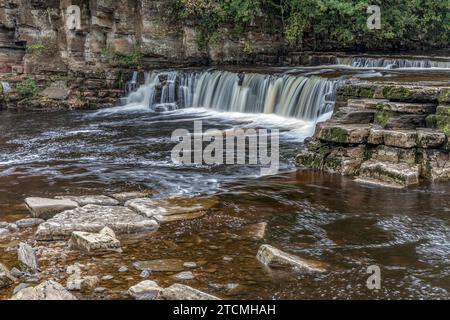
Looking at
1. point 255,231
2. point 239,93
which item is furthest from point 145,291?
point 239,93

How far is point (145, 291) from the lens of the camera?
16.1 ft

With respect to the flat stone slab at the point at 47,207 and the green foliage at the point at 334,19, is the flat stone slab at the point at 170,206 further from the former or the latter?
the green foliage at the point at 334,19

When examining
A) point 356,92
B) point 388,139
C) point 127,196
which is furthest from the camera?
point 356,92

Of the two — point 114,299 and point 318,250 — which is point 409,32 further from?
point 114,299

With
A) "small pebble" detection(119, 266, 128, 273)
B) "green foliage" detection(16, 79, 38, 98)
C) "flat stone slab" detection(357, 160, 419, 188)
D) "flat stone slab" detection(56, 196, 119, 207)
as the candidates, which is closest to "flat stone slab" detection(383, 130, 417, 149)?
"flat stone slab" detection(357, 160, 419, 188)

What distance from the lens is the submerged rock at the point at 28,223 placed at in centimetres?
685

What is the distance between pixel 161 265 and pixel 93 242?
888 millimetres

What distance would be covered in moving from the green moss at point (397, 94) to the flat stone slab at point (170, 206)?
4.65 meters

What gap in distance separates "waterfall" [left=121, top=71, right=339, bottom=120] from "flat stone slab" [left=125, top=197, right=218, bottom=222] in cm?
692

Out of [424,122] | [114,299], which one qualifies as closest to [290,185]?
[424,122]

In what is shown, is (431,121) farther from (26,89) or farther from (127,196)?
(26,89)
